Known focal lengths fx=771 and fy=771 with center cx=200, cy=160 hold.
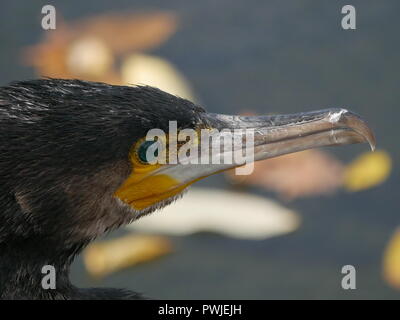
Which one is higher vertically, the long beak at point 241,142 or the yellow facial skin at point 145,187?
the long beak at point 241,142

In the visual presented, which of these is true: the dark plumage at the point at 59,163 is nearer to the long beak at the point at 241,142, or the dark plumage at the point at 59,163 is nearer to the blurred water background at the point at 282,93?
the long beak at the point at 241,142

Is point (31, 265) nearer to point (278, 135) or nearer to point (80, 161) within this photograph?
point (80, 161)

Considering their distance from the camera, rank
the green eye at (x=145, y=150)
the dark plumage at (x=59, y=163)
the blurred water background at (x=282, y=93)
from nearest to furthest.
→ the dark plumage at (x=59, y=163) → the green eye at (x=145, y=150) → the blurred water background at (x=282, y=93)

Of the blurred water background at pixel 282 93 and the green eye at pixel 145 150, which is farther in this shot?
the blurred water background at pixel 282 93

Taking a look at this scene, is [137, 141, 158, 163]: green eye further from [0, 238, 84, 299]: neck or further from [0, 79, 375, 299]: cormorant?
[0, 238, 84, 299]: neck

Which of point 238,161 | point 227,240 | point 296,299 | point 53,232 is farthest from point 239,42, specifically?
point 53,232

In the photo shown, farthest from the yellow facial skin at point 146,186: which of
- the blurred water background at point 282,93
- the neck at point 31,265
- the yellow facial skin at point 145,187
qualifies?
the blurred water background at point 282,93

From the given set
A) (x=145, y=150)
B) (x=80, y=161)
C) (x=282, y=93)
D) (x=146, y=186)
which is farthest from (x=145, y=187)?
(x=282, y=93)
